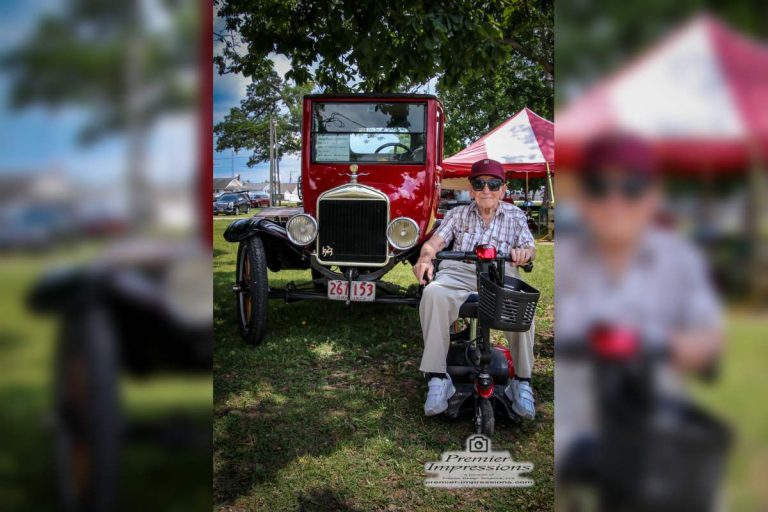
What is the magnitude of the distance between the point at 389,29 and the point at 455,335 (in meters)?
1.86

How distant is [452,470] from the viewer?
2.20 metres

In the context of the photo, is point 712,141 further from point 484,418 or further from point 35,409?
point 484,418

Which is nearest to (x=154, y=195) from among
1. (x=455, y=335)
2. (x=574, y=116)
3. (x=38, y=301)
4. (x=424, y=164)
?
(x=38, y=301)

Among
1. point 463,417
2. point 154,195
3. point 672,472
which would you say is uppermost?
point 154,195

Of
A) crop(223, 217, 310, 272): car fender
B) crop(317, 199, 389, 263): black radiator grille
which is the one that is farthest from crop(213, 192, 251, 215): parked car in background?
crop(317, 199, 389, 263): black radiator grille

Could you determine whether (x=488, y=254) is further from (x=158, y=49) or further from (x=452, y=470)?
(x=158, y=49)

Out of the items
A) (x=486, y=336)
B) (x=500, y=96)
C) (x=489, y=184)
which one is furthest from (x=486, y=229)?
(x=500, y=96)

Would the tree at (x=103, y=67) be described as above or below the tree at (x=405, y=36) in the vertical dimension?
below

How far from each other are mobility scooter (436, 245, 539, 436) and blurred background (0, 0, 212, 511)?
1.54m

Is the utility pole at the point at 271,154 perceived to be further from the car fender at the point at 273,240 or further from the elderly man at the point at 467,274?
the car fender at the point at 273,240

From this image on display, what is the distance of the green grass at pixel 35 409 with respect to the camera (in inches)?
40.2

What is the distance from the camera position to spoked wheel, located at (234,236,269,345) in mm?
4164

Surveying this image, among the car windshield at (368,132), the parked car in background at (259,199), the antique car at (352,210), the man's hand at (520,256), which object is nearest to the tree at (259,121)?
the parked car in background at (259,199)

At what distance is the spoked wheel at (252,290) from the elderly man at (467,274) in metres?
1.42
